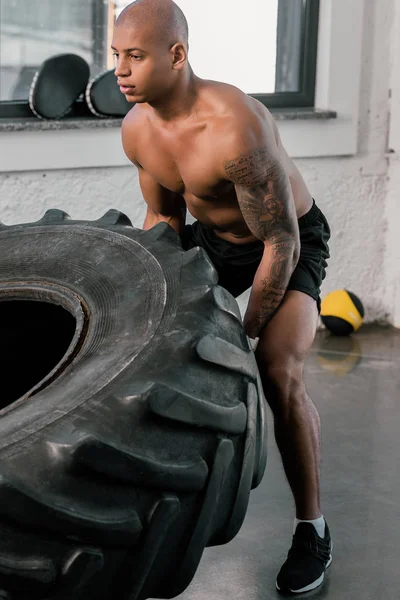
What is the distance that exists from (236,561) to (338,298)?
1.87 meters

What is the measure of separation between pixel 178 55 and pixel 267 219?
1.21 ft

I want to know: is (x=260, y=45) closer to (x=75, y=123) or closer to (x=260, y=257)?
(x=75, y=123)

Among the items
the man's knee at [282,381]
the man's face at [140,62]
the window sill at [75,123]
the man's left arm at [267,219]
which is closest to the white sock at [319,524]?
the man's knee at [282,381]

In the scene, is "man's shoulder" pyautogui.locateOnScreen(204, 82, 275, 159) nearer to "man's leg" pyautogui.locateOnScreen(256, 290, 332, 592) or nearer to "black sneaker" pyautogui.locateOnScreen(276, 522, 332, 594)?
"man's leg" pyautogui.locateOnScreen(256, 290, 332, 592)

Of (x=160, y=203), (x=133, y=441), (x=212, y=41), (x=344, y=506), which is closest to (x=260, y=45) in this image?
(x=212, y=41)

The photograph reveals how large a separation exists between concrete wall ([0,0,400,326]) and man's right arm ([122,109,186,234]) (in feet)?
A: 4.60

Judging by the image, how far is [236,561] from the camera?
2.21 m

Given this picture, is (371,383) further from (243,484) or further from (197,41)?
(243,484)

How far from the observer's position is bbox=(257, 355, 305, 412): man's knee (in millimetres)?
2000

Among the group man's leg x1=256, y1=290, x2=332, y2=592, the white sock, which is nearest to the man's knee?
man's leg x1=256, y1=290, x2=332, y2=592

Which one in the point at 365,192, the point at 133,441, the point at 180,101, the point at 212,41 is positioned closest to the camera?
the point at 133,441

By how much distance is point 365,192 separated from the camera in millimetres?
3965

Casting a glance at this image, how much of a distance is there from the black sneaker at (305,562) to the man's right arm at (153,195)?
79cm

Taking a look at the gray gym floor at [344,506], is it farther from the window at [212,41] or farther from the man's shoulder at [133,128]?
the window at [212,41]
